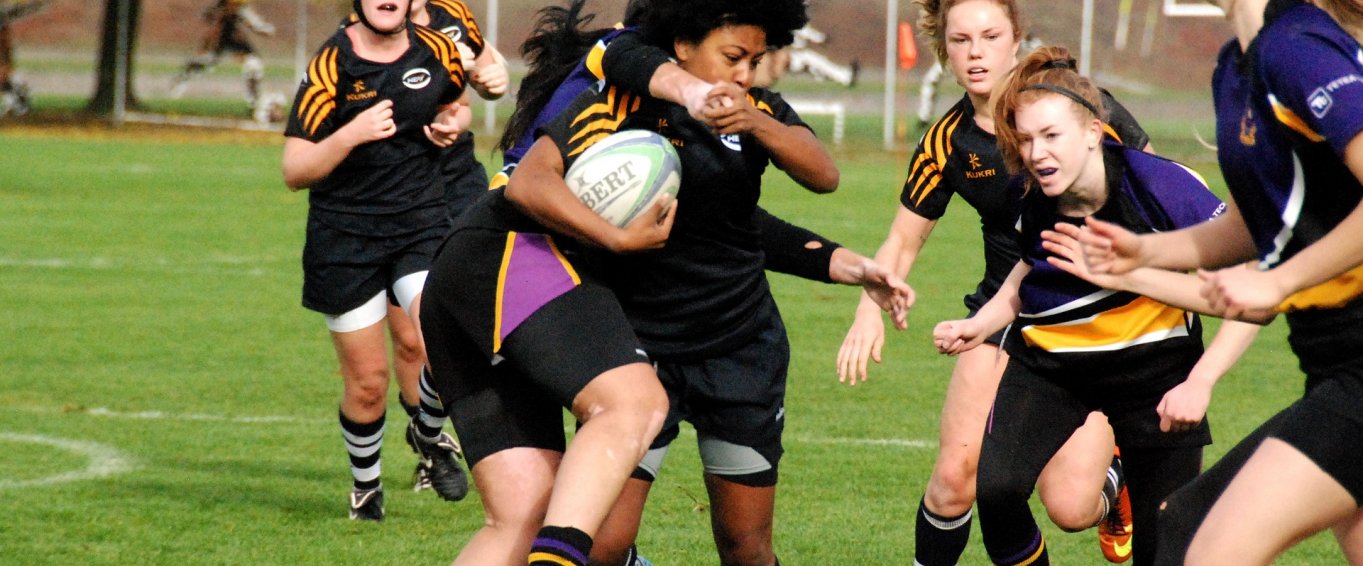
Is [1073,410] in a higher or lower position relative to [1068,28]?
higher

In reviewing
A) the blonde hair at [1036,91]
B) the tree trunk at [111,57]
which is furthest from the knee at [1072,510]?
the tree trunk at [111,57]

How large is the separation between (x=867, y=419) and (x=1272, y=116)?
16.2ft

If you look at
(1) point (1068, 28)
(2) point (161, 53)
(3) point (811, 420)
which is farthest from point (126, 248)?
(2) point (161, 53)

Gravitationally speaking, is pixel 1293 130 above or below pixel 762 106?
above

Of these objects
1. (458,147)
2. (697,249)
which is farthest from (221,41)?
(697,249)

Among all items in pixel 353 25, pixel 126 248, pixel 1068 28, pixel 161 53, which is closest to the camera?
pixel 353 25

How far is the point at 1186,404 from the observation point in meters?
4.14

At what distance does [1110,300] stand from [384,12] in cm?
316

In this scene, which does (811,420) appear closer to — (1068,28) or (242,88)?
(1068,28)

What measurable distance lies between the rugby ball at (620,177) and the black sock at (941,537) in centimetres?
163

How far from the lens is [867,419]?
8312 millimetres

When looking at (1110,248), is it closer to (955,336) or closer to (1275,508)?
(1275,508)

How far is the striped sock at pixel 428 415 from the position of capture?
22.1ft

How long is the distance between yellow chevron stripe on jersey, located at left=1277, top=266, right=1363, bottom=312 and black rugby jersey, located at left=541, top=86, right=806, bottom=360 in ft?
4.81
